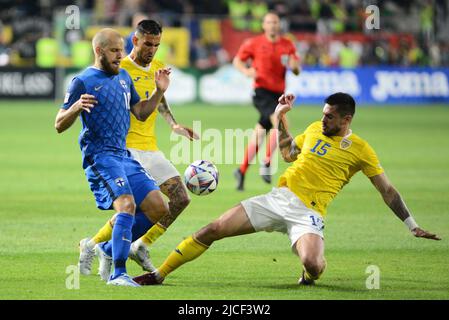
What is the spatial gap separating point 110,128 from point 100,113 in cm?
15

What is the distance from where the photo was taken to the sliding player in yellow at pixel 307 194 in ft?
26.9

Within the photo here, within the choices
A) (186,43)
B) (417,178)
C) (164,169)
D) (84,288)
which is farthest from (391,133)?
(84,288)

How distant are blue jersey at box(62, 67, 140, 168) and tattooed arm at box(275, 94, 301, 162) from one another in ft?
4.45

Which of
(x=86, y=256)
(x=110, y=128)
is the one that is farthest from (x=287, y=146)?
(x=86, y=256)

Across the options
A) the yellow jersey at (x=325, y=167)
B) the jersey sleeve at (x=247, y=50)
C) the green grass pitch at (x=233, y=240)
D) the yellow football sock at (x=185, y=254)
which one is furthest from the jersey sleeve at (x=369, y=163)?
the jersey sleeve at (x=247, y=50)

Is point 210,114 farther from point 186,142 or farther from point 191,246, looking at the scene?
point 191,246

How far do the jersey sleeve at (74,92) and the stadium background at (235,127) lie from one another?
1522mm

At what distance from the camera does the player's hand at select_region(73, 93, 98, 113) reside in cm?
772

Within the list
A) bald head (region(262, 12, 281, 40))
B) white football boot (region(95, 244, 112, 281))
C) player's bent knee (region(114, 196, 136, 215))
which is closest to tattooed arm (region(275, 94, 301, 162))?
player's bent knee (region(114, 196, 136, 215))

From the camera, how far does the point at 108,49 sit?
26.6 ft

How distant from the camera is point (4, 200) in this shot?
44.1ft

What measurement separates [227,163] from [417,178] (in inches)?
170

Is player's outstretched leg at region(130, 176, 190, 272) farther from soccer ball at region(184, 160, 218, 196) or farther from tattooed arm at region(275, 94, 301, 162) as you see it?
tattooed arm at region(275, 94, 301, 162)

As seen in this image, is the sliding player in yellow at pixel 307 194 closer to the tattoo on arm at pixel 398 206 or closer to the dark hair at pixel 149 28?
the tattoo on arm at pixel 398 206
